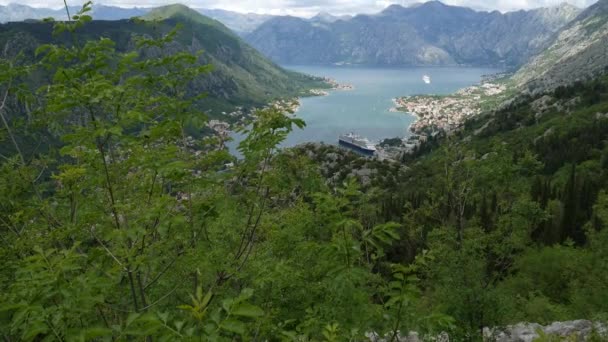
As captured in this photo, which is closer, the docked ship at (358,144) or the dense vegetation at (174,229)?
the dense vegetation at (174,229)

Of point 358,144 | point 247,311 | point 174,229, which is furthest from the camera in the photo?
point 358,144

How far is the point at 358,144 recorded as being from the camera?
160 metres

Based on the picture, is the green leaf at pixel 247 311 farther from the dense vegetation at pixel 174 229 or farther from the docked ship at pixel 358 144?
the docked ship at pixel 358 144

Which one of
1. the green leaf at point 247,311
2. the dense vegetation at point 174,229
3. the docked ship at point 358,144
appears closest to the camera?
the green leaf at point 247,311

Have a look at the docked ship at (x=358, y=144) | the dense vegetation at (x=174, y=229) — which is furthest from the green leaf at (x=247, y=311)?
the docked ship at (x=358, y=144)

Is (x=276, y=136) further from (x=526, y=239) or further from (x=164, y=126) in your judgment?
(x=526, y=239)

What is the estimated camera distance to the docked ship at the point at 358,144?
15450 centimetres

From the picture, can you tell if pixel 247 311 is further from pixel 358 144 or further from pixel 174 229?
pixel 358 144

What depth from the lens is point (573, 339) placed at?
23.5 ft

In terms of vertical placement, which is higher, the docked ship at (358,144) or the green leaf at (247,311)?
the green leaf at (247,311)

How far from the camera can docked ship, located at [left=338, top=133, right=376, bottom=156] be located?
154500 mm

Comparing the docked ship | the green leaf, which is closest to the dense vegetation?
the green leaf

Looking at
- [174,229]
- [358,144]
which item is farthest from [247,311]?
[358,144]

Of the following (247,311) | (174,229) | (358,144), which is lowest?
(358,144)
